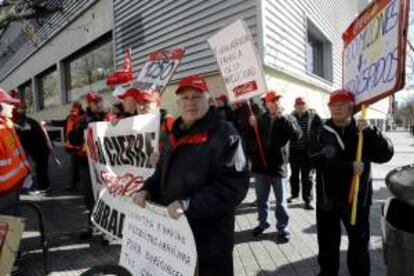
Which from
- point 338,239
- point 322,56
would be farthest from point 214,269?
point 322,56

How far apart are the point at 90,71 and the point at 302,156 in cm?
1217

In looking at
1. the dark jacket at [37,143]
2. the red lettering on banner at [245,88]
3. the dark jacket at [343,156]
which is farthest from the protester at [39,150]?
the dark jacket at [343,156]

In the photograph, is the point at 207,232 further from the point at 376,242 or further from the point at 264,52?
the point at 264,52

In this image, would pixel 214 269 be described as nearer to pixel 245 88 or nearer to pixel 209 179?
pixel 209 179

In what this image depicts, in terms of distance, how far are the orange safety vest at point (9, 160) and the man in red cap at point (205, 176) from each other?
7.23 feet

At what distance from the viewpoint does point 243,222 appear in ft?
24.2

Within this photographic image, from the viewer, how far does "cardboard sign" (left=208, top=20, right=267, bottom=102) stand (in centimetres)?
605

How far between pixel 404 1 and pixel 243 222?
4.38m

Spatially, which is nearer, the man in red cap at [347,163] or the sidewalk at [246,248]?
the man in red cap at [347,163]

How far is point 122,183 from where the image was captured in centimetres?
501

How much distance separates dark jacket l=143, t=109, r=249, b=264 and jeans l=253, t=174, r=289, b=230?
10.5 ft

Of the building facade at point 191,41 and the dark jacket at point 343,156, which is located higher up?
the building facade at point 191,41

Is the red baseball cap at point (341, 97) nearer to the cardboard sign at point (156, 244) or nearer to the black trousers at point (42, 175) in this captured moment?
the cardboard sign at point (156, 244)

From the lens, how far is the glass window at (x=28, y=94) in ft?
95.9
